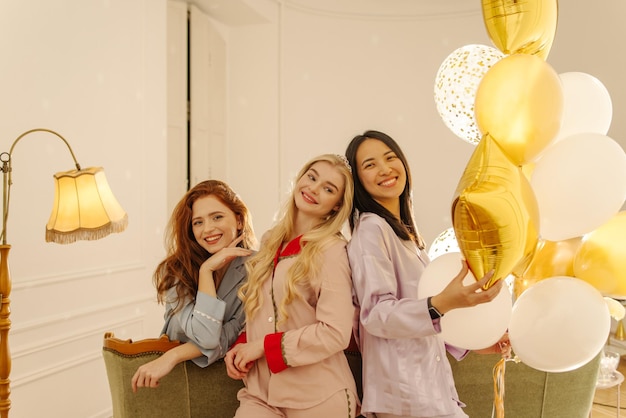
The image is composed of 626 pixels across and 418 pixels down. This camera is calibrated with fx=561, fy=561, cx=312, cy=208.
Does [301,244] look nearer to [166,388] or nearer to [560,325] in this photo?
[166,388]

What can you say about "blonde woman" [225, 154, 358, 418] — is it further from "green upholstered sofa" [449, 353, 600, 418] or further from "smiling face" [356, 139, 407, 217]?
"green upholstered sofa" [449, 353, 600, 418]

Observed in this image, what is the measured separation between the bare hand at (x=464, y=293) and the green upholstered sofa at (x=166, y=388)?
896 millimetres

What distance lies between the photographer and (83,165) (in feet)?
9.05

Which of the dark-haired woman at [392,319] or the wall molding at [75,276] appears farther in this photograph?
the wall molding at [75,276]

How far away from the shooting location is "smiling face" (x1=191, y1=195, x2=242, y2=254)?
72.5 inches

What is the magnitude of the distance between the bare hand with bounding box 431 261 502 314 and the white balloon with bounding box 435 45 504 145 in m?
0.69

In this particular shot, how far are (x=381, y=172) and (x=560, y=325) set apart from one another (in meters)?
0.64

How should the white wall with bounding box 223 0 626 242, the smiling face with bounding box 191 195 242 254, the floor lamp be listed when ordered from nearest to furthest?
Answer: 1. the smiling face with bounding box 191 195 242 254
2. the floor lamp
3. the white wall with bounding box 223 0 626 242

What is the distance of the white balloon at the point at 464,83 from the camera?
67.1 inches

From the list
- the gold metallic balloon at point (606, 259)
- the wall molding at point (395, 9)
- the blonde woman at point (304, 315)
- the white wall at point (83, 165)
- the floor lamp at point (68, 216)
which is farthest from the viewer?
the wall molding at point (395, 9)

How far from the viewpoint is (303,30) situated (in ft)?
17.2

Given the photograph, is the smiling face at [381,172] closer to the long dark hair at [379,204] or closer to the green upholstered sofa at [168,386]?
the long dark hair at [379,204]

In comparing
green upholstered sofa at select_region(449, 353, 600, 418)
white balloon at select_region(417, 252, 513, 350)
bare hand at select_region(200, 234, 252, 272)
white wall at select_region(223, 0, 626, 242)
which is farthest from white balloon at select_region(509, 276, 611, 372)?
white wall at select_region(223, 0, 626, 242)

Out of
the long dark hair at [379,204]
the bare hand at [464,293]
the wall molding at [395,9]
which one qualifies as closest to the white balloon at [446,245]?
the long dark hair at [379,204]
